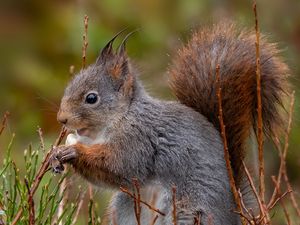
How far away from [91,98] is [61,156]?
238 mm

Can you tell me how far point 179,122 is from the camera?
9.64 feet

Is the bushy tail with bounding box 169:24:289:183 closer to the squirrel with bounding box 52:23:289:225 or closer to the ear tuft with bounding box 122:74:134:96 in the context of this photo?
the squirrel with bounding box 52:23:289:225

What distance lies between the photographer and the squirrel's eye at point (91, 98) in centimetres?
295

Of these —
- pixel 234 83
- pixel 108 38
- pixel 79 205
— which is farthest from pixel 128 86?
pixel 108 38

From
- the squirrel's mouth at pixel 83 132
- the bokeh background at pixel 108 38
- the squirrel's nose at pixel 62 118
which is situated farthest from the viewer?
the bokeh background at pixel 108 38

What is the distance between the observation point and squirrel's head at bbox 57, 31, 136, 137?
2895 mm

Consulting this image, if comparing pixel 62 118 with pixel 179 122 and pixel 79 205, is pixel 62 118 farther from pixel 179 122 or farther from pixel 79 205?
pixel 179 122

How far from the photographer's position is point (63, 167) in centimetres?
281

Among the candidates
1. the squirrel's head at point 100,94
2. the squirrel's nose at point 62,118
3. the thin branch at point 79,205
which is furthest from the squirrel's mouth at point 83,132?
the thin branch at point 79,205

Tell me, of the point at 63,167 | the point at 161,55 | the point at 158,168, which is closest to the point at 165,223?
the point at 158,168

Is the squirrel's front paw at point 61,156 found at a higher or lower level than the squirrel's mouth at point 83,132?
lower

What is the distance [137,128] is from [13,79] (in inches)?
136

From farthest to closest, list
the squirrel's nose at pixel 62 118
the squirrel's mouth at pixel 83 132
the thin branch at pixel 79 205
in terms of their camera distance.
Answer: the squirrel's mouth at pixel 83 132 < the squirrel's nose at pixel 62 118 < the thin branch at pixel 79 205

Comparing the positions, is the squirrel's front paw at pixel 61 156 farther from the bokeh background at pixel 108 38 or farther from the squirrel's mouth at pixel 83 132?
the bokeh background at pixel 108 38
